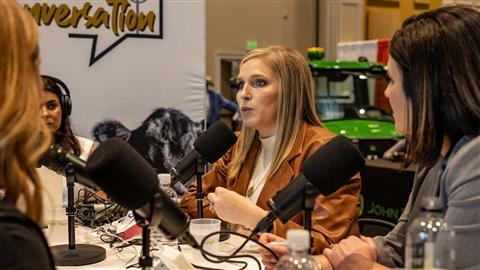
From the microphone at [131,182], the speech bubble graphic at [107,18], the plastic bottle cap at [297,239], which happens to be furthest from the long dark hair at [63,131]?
the plastic bottle cap at [297,239]

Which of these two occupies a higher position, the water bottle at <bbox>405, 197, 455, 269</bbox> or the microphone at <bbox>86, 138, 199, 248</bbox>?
the microphone at <bbox>86, 138, 199, 248</bbox>

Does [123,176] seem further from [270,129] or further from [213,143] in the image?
[270,129]

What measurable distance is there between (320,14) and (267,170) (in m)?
6.67

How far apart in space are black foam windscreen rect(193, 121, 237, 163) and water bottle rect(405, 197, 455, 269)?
79 centimetres

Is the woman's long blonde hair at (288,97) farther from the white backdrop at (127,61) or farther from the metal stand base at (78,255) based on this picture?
the white backdrop at (127,61)

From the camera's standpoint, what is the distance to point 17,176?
0.94 metres

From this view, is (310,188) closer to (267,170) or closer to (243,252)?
(243,252)

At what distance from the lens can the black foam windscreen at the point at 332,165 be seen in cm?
126

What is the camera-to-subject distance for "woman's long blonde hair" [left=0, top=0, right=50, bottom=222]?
913 millimetres

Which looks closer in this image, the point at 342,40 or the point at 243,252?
the point at 243,252

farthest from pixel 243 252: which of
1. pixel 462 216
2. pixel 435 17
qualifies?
pixel 435 17

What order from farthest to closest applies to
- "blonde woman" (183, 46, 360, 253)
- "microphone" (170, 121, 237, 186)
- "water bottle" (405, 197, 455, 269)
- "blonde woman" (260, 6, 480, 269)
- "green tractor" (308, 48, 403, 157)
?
"green tractor" (308, 48, 403, 157) → "blonde woman" (183, 46, 360, 253) → "microphone" (170, 121, 237, 186) → "blonde woman" (260, 6, 480, 269) → "water bottle" (405, 197, 455, 269)

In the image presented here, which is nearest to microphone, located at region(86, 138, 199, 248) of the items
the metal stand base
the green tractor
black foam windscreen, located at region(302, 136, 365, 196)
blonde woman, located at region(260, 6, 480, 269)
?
black foam windscreen, located at region(302, 136, 365, 196)

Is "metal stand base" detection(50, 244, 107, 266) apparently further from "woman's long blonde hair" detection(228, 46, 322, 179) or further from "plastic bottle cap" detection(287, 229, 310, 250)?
"plastic bottle cap" detection(287, 229, 310, 250)
